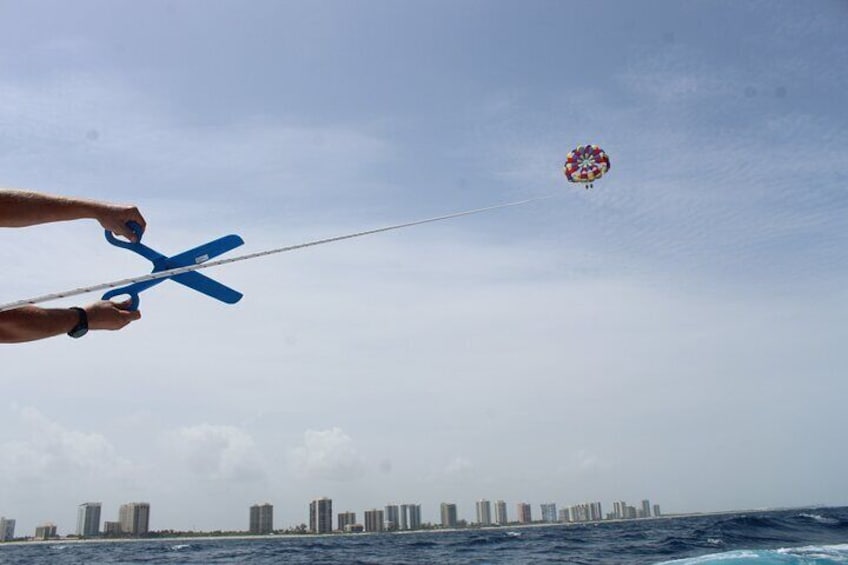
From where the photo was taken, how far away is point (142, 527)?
558 feet

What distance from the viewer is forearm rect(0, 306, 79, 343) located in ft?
11.8

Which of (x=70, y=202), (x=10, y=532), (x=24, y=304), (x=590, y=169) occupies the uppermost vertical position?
(x=590, y=169)

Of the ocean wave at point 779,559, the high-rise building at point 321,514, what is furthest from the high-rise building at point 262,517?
the ocean wave at point 779,559

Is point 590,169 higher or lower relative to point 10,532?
A: higher

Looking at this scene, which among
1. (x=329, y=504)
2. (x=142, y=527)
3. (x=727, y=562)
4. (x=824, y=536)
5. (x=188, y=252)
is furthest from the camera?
(x=142, y=527)

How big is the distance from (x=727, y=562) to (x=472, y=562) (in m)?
10.2

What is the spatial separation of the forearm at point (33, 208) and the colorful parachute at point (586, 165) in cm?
1584

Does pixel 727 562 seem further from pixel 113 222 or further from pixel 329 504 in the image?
pixel 329 504

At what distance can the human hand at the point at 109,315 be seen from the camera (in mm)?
4047

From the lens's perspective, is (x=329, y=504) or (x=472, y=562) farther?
(x=329, y=504)

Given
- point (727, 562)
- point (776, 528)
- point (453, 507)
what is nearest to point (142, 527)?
point (453, 507)

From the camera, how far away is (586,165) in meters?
18.0

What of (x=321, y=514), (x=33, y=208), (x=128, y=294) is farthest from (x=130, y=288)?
(x=321, y=514)

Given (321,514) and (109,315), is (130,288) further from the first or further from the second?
(321,514)
